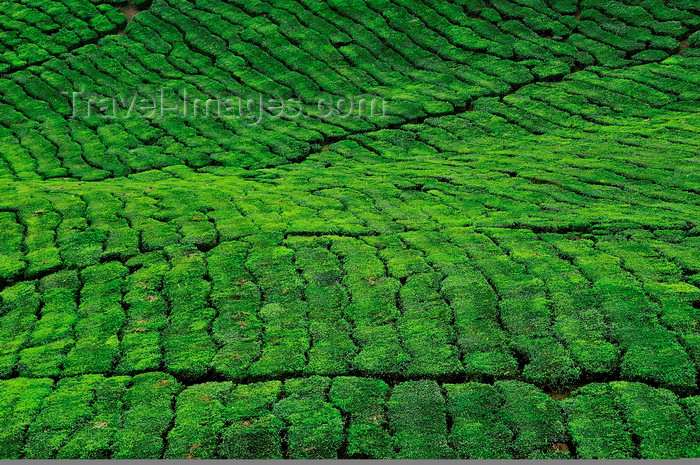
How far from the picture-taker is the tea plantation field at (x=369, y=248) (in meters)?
8.37

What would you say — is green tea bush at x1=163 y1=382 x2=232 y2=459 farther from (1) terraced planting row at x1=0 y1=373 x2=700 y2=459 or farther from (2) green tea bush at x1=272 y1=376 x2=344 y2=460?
(2) green tea bush at x1=272 y1=376 x2=344 y2=460

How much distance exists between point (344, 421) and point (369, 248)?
4901 mm

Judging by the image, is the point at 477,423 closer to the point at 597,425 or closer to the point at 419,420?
the point at 419,420

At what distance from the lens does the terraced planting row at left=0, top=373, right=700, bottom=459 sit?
776 centimetres

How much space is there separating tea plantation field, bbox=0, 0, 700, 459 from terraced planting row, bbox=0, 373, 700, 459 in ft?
0.11

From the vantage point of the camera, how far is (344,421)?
830 cm

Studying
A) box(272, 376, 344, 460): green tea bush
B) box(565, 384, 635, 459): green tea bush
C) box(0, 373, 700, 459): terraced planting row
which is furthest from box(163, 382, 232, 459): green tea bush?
box(565, 384, 635, 459): green tea bush

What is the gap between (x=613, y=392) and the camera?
8.45 m

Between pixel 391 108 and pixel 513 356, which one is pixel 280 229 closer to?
pixel 513 356

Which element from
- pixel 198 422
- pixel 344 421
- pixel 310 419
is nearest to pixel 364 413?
pixel 344 421

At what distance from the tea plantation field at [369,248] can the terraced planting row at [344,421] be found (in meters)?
0.03

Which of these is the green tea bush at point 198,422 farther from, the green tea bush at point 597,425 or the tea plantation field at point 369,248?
the green tea bush at point 597,425

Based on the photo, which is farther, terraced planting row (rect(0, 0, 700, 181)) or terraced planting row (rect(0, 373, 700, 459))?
terraced planting row (rect(0, 0, 700, 181))

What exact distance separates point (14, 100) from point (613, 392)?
2366 cm
